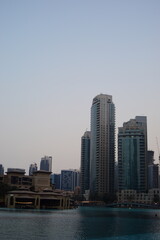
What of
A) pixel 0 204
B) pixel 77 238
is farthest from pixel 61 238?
pixel 0 204

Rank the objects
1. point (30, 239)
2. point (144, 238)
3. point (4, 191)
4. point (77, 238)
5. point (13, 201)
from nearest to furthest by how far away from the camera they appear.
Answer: point (30, 239), point (77, 238), point (144, 238), point (13, 201), point (4, 191)

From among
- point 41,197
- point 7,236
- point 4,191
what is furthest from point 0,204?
point 7,236

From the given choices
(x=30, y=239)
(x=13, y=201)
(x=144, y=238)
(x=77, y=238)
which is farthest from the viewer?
(x=13, y=201)

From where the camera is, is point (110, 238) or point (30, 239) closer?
point (30, 239)

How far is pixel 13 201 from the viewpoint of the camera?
582ft

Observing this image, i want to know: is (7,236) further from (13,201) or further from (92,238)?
(13,201)

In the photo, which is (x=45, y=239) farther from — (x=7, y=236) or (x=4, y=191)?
(x=4, y=191)

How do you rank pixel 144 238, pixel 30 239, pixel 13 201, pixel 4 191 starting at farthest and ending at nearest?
pixel 4 191
pixel 13 201
pixel 144 238
pixel 30 239

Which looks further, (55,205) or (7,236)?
(55,205)

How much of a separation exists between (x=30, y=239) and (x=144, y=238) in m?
21.1

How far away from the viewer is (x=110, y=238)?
2345 inches

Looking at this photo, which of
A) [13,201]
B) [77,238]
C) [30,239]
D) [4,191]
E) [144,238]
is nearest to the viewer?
[30,239]

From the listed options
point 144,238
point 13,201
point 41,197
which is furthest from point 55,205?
point 144,238

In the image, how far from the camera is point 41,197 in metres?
183
